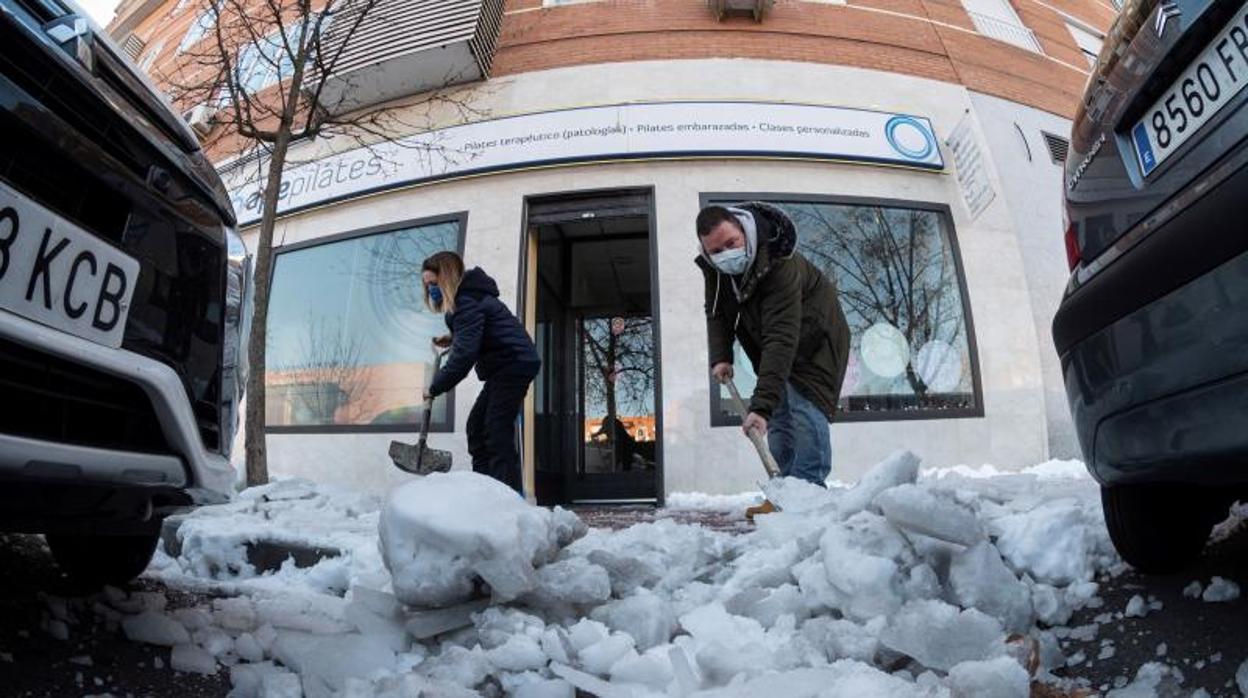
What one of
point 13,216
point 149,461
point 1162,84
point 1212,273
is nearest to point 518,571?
point 149,461

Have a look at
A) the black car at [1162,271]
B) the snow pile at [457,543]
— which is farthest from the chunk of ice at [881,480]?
the snow pile at [457,543]

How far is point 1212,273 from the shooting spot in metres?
1.27

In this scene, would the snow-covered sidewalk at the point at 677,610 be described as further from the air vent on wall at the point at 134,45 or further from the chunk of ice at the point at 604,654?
the air vent on wall at the point at 134,45

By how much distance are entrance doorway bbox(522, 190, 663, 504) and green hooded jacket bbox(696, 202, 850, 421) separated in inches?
135

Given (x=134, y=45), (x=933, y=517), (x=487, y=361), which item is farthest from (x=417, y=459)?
(x=134, y=45)

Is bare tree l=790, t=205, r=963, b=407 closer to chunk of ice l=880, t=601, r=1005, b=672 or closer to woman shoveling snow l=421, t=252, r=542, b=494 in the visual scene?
woman shoveling snow l=421, t=252, r=542, b=494

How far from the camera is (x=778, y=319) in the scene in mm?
3588

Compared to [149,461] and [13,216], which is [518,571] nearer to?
[149,461]

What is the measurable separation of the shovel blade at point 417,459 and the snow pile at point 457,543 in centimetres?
346

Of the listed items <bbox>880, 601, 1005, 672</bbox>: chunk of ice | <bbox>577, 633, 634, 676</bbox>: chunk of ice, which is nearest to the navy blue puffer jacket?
<bbox>577, 633, 634, 676</bbox>: chunk of ice

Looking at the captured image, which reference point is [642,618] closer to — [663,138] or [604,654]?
[604,654]

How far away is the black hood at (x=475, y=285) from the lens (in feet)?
14.5

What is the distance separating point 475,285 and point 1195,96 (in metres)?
3.61

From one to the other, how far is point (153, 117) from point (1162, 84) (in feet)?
7.02
